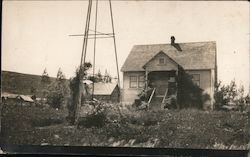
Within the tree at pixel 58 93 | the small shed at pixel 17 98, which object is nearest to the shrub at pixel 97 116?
the tree at pixel 58 93

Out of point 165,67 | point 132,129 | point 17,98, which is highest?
point 165,67

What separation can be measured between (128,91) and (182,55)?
0.23 m

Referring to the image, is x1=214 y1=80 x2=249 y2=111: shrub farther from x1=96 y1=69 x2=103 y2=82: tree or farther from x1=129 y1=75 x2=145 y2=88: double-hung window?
x1=96 y1=69 x2=103 y2=82: tree

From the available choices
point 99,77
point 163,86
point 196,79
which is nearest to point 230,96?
point 196,79

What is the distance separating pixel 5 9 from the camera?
1.52 meters

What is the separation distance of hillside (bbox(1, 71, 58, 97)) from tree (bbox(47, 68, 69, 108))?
0.04m

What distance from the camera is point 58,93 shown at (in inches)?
59.4

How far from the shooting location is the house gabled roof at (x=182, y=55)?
141 centimetres

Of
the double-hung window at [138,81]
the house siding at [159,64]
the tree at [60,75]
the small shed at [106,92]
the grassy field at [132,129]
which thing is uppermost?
the house siding at [159,64]

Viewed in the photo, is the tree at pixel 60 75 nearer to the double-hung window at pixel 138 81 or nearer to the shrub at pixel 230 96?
the double-hung window at pixel 138 81

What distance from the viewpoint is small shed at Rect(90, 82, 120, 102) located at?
1.46 metres

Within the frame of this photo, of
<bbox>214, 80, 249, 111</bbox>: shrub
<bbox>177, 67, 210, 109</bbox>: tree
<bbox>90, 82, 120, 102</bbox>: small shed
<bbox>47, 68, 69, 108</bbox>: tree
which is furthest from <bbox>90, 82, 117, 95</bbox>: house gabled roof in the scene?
<bbox>214, 80, 249, 111</bbox>: shrub

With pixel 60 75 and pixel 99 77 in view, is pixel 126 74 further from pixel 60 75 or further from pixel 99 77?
pixel 60 75

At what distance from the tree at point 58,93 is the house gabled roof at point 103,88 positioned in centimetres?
11
